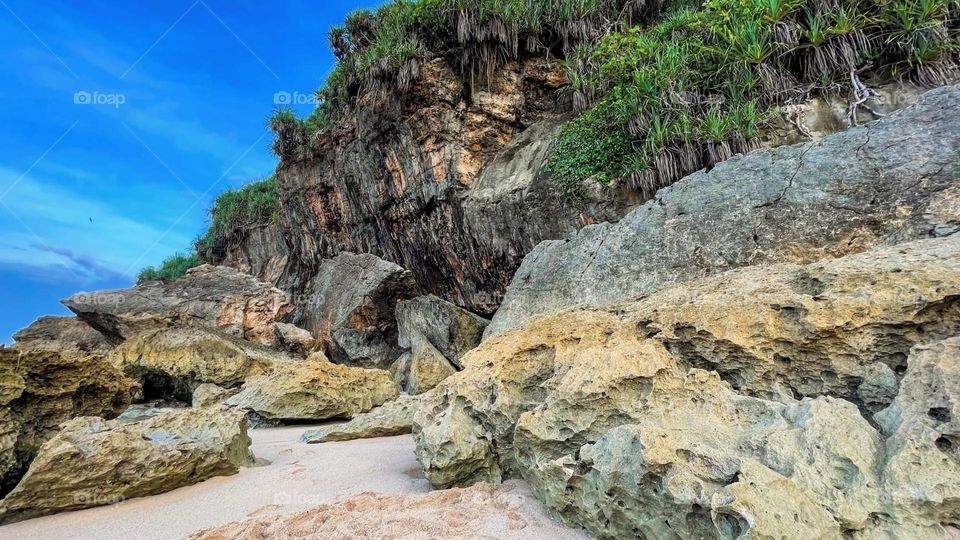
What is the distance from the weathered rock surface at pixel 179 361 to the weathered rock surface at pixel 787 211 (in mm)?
6126

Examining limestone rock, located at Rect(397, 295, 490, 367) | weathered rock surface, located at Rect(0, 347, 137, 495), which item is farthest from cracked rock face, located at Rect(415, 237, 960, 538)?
limestone rock, located at Rect(397, 295, 490, 367)

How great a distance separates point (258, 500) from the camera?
3.08 meters

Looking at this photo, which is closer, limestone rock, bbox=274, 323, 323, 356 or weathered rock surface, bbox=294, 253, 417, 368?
weathered rock surface, bbox=294, 253, 417, 368

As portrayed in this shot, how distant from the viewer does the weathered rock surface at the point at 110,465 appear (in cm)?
306

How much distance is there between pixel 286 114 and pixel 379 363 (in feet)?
35.0

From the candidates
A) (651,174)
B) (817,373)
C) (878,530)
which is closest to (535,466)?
(878,530)

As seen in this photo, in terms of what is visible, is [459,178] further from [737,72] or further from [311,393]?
[311,393]

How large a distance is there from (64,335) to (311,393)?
11.9 m

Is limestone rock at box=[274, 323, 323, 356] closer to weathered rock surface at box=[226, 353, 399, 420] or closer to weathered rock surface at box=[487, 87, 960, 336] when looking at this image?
weathered rock surface at box=[226, 353, 399, 420]

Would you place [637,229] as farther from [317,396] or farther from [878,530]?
[317,396]

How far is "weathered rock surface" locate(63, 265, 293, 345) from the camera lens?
11.5 m

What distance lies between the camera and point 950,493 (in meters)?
1.66

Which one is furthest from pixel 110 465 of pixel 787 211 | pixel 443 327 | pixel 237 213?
pixel 237 213

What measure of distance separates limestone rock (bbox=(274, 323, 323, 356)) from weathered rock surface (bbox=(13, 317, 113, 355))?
15.6 ft
